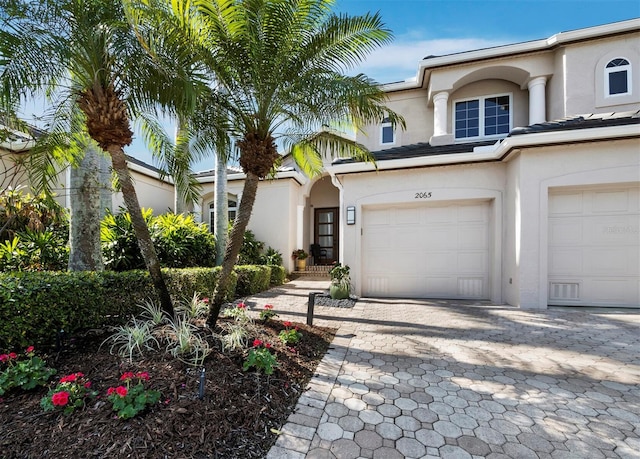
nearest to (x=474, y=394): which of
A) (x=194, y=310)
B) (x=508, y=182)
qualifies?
(x=194, y=310)

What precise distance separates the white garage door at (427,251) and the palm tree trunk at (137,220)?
5.66m

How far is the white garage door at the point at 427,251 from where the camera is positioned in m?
7.85

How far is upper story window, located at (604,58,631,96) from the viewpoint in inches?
361

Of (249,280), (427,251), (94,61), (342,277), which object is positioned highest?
(94,61)

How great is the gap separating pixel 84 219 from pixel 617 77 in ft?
51.4

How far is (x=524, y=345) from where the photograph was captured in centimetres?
453

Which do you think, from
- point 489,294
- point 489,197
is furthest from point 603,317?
point 489,197

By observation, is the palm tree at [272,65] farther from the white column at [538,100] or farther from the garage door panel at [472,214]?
the white column at [538,100]

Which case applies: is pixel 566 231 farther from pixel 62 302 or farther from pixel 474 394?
pixel 62 302

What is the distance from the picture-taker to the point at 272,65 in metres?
4.11

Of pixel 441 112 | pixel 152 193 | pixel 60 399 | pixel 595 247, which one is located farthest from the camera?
pixel 152 193

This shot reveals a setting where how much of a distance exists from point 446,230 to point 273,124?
5800 millimetres

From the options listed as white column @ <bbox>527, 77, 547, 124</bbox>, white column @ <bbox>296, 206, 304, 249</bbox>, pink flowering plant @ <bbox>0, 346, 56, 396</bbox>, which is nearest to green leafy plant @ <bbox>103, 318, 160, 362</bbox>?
pink flowering plant @ <bbox>0, 346, 56, 396</bbox>

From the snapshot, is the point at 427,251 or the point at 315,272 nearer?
the point at 427,251
